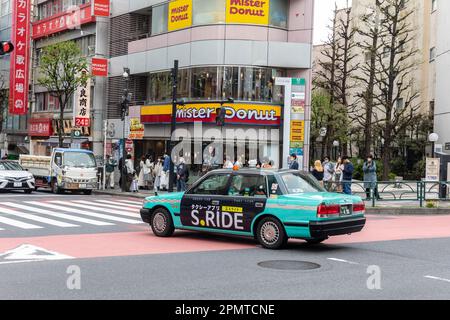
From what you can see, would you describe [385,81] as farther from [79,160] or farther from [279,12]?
[79,160]

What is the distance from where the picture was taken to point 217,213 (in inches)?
486

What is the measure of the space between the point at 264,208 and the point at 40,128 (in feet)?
131

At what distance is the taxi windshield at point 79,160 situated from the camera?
28828 millimetres

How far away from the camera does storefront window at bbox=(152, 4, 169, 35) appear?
3503 cm

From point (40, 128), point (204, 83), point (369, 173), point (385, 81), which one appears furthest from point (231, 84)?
point (40, 128)

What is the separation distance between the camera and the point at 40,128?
4838 cm

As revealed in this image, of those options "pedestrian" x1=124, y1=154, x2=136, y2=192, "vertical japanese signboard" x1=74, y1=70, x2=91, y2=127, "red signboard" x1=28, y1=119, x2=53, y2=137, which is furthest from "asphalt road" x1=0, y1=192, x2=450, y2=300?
"red signboard" x1=28, y1=119, x2=53, y2=137

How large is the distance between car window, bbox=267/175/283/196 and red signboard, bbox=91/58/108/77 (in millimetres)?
28880

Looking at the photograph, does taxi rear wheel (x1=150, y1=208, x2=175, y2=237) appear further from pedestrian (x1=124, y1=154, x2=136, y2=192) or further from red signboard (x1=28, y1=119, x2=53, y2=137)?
red signboard (x1=28, y1=119, x2=53, y2=137)

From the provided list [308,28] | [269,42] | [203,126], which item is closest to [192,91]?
[203,126]

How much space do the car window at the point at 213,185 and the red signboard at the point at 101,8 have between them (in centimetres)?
2921

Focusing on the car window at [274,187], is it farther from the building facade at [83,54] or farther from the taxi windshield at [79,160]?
the building facade at [83,54]

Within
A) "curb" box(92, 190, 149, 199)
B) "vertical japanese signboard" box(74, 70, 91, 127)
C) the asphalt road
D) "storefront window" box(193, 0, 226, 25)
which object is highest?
"storefront window" box(193, 0, 226, 25)

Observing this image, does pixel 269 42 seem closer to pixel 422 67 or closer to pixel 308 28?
pixel 308 28
